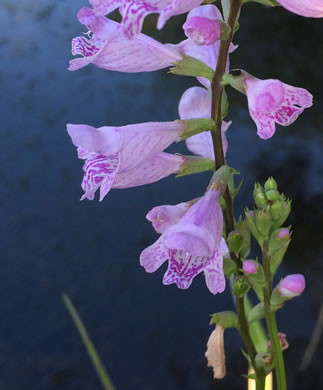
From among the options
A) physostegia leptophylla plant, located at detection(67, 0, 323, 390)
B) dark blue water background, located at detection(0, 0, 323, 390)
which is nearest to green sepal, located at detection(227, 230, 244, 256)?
physostegia leptophylla plant, located at detection(67, 0, 323, 390)

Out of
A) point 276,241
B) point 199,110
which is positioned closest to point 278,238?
point 276,241

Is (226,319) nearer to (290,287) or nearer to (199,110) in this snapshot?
(290,287)

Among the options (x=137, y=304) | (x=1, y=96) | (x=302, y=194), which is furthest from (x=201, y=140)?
(x=1, y=96)

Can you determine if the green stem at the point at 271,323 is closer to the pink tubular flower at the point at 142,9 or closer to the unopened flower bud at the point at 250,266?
the unopened flower bud at the point at 250,266

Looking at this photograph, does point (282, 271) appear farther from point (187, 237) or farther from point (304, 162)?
point (187, 237)

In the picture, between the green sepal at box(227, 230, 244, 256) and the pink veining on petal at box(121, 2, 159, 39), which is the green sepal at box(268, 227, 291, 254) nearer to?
the green sepal at box(227, 230, 244, 256)

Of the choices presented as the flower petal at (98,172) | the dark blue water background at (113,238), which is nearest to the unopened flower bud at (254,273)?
the flower petal at (98,172)

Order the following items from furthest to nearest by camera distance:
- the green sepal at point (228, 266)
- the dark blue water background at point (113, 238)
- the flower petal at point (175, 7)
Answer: the dark blue water background at point (113, 238), the green sepal at point (228, 266), the flower petal at point (175, 7)

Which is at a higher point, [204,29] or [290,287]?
[204,29]
